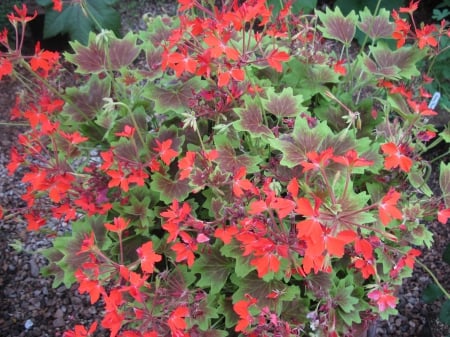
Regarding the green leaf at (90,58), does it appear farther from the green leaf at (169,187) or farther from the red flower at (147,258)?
the red flower at (147,258)

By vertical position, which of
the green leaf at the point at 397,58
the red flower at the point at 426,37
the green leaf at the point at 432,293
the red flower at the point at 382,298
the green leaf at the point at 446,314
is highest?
the red flower at the point at 426,37

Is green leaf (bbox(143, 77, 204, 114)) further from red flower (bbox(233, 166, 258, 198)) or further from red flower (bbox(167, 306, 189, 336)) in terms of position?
red flower (bbox(167, 306, 189, 336))

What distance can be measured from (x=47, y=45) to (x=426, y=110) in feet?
8.25

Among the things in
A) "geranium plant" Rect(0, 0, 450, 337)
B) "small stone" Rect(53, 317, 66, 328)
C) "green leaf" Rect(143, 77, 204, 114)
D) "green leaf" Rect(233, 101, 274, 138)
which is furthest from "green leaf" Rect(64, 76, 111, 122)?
"small stone" Rect(53, 317, 66, 328)

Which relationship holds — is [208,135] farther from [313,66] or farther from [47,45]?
[47,45]

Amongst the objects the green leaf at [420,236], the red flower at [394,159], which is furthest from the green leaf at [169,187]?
the green leaf at [420,236]

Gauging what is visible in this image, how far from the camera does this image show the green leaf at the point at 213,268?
1.25m

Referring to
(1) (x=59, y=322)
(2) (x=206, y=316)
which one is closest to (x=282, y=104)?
(2) (x=206, y=316)

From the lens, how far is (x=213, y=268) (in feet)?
4.17

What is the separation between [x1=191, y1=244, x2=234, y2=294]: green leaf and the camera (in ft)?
4.10

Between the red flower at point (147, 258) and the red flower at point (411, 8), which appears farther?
the red flower at point (411, 8)

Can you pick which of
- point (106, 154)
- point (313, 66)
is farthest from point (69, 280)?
point (313, 66)

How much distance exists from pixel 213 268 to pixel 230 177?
0.25 meters

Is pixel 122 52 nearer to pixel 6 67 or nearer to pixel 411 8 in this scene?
pixel 6 67
